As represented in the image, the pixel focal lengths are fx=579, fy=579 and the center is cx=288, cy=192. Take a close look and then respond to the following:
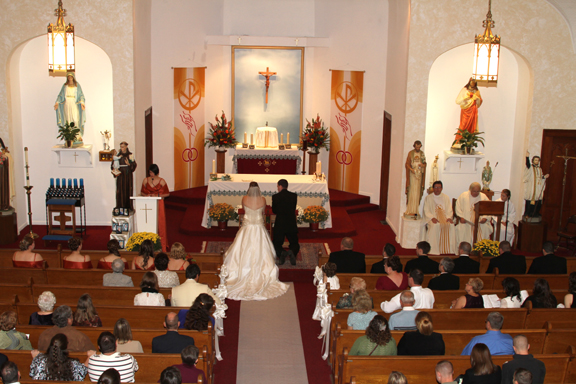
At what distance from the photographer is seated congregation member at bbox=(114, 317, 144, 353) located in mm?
5129

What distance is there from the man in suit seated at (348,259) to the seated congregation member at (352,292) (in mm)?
1185

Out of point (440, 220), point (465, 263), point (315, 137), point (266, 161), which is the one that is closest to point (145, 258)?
point (465, 263)

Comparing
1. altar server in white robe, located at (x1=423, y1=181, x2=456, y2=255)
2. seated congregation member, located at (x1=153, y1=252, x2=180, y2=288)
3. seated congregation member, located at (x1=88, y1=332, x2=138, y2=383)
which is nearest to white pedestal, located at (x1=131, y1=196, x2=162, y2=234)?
seated congregation member, located at (x1=153, y1=252, x2=180, y2=288)

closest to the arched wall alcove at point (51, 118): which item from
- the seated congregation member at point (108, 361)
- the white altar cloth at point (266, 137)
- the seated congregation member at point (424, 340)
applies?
the white altar cloth at point (266, 137)

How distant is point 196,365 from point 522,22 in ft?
29.8

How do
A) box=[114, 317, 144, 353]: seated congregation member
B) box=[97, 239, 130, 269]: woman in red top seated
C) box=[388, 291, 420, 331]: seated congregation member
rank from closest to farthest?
box=[114, 317, 144, 353]: seated congregation member
box=[388, 291, 420, 331]: seated congregation member
box=[97, 239, 130, 269]: woman in red top seated

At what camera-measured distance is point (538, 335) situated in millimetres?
6012

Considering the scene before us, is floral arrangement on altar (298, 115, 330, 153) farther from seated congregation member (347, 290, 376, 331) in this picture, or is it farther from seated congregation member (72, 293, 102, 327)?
seated congregation member (72, 293, 102, 327)

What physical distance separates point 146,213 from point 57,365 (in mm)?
5651

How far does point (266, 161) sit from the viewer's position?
14969mm

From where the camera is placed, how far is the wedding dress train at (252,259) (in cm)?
902

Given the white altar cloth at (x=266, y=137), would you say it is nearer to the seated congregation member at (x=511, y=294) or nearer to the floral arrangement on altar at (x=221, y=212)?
the floral arrangement on altar at (x=221, y=212)

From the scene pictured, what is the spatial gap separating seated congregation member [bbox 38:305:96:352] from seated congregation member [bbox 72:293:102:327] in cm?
26

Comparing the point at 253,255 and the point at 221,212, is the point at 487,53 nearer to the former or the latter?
the point at 253,255
